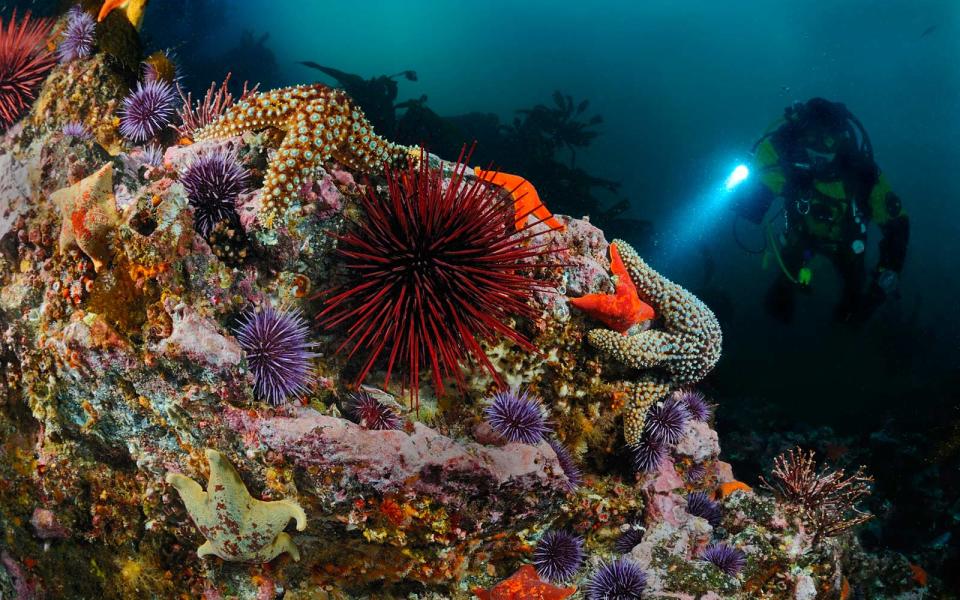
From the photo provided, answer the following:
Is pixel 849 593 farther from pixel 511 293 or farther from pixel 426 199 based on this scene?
pixel 426 199

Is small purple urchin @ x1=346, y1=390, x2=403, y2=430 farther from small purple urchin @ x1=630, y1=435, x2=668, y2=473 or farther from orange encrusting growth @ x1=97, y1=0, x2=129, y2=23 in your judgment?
orange encrusting growth @ x1=97, y1=0, x2=129, y2=23

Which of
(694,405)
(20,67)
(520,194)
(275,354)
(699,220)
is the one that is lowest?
(275,354)

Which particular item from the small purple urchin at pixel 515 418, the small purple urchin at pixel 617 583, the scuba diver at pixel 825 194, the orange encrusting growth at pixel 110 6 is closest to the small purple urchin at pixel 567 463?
the small purple urchin at pixel 515 418

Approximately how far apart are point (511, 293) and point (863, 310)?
476 inches

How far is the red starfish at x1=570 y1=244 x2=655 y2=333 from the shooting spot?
3.79m

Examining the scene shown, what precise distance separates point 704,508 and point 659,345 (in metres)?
1.74

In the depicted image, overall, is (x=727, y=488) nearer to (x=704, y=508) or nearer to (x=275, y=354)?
(x=704, y=508)

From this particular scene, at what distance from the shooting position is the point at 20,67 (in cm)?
517

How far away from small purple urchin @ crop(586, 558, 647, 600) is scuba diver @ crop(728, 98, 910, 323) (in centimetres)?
866

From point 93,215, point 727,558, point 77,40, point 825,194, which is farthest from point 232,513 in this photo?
point 825,194

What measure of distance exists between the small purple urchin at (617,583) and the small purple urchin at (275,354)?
2.70 meters

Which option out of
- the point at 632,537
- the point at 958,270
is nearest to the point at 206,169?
the point at 632,537

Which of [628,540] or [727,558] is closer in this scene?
[727,558]

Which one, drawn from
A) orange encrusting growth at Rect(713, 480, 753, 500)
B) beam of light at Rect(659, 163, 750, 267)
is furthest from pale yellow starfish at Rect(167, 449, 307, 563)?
beam of light at Rect(659, 163, 750, 267)
